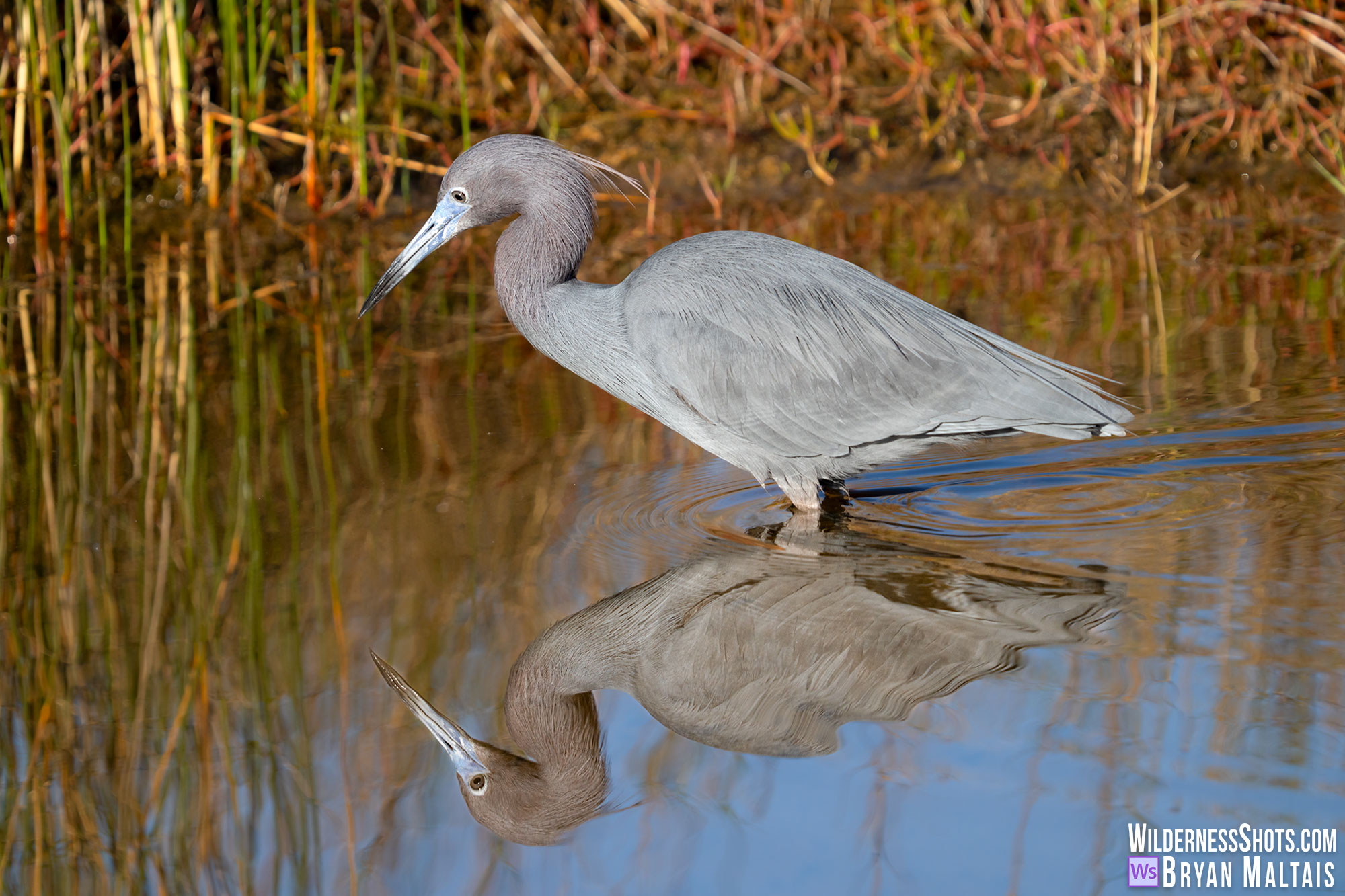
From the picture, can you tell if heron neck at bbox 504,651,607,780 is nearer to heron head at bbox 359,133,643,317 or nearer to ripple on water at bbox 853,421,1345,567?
ripple on water at bbox 853,421,1345,567

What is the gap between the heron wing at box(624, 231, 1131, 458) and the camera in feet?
13.7

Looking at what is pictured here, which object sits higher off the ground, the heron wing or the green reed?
the green reed

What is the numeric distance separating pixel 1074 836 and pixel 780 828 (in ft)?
1.83

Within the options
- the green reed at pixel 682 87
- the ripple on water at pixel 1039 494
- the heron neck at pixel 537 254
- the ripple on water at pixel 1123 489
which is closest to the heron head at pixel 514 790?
the ripple on water at pixel 1039 494

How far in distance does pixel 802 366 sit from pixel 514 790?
1.67 meters

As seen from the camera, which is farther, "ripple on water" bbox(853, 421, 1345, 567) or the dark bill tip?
the dark bill tip

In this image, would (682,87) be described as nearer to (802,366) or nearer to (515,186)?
(515,186)

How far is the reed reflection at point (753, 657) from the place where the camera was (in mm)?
3117

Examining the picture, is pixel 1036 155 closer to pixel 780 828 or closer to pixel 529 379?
pixel 529 379

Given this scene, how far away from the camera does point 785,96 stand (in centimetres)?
896

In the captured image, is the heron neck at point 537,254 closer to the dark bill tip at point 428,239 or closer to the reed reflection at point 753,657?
the dark bill tip at point 428,239

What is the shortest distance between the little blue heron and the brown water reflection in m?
0.25

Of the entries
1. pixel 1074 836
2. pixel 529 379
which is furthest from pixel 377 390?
pixel 1074 836

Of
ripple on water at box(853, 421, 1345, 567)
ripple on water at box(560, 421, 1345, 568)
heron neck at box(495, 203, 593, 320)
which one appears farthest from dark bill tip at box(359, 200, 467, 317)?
ripple on water at box(853, 421, 1345, 567)
